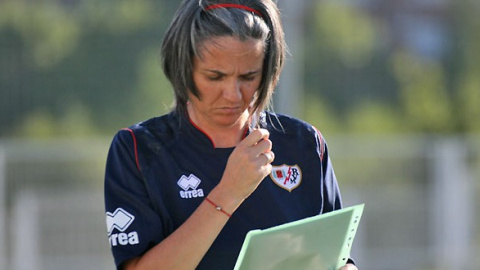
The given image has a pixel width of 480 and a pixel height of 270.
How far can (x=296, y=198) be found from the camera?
99.7 inches

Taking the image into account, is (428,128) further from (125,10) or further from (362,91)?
(125,10)

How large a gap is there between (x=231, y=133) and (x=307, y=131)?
218mm

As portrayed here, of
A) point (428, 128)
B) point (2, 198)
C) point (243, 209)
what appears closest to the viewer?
point (243, 209)

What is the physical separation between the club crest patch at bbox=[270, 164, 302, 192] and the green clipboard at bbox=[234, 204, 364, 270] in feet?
0.73

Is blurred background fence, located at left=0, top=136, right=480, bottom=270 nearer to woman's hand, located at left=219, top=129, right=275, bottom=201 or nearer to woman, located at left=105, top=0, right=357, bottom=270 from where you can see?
woman, located at left=105, top=0, right=357, bottom=270

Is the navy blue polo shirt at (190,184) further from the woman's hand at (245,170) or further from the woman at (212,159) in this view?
the woman's hand at (245,170)

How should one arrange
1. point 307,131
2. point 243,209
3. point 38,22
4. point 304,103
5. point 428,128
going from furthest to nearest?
point 428,128, point 304,103, point 38,22, point 307,131, point 243,209

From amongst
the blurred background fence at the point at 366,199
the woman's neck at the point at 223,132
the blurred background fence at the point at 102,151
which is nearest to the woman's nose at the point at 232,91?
the woman's neck at the point at 223,132

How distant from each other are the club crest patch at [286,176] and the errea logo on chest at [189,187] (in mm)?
202

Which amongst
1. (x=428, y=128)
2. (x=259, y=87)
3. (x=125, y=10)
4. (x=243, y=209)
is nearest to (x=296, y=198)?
(x=243, y=209)

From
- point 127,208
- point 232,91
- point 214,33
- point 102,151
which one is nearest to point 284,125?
point 232,91

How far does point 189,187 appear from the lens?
246 centimetres

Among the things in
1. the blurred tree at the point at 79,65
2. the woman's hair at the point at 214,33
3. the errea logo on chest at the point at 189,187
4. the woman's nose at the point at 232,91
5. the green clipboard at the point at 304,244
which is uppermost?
the woman's hair at the point at 214,33

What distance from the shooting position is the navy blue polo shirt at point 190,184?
7.82 feet
